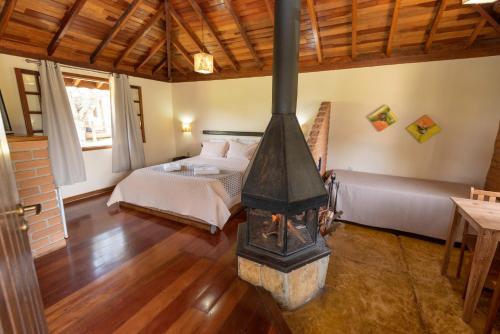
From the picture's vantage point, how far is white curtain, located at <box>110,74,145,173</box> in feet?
13.3

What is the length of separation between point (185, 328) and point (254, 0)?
371 centimetres

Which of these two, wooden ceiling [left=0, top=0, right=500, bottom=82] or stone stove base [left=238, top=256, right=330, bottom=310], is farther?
wooden ceiling [left=0, top=0, right=500, bottom=82]

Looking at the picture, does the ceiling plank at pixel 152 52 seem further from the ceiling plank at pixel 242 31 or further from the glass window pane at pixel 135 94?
the ceiling plank at pixel 242 31

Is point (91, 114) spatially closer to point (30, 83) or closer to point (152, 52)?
point (30, 83)

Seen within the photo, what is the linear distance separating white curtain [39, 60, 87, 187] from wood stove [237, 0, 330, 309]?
10.6ft

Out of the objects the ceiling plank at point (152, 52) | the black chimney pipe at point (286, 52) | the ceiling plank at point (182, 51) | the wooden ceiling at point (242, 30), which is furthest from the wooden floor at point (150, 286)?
the ceiling plank at point (182, 51)

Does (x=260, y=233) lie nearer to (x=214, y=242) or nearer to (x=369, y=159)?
(x=214, y=242)

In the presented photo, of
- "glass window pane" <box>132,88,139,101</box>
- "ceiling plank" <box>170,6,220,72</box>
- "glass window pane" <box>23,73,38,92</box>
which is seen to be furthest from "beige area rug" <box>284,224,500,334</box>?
"glass window pane" <box>132,88,139,101</box>

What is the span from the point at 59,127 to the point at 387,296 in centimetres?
458

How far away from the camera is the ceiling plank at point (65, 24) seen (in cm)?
281

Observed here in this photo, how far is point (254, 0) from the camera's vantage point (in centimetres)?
303

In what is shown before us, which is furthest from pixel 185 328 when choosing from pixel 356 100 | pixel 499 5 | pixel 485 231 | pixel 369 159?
pixel 499 5

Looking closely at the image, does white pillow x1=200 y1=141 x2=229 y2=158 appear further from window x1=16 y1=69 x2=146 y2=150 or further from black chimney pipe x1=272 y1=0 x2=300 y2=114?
black chimney pipe x1=272 y1=0 x2=300 y2=114

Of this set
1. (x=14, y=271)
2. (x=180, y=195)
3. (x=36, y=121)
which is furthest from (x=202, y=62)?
(x=14, y=271)
